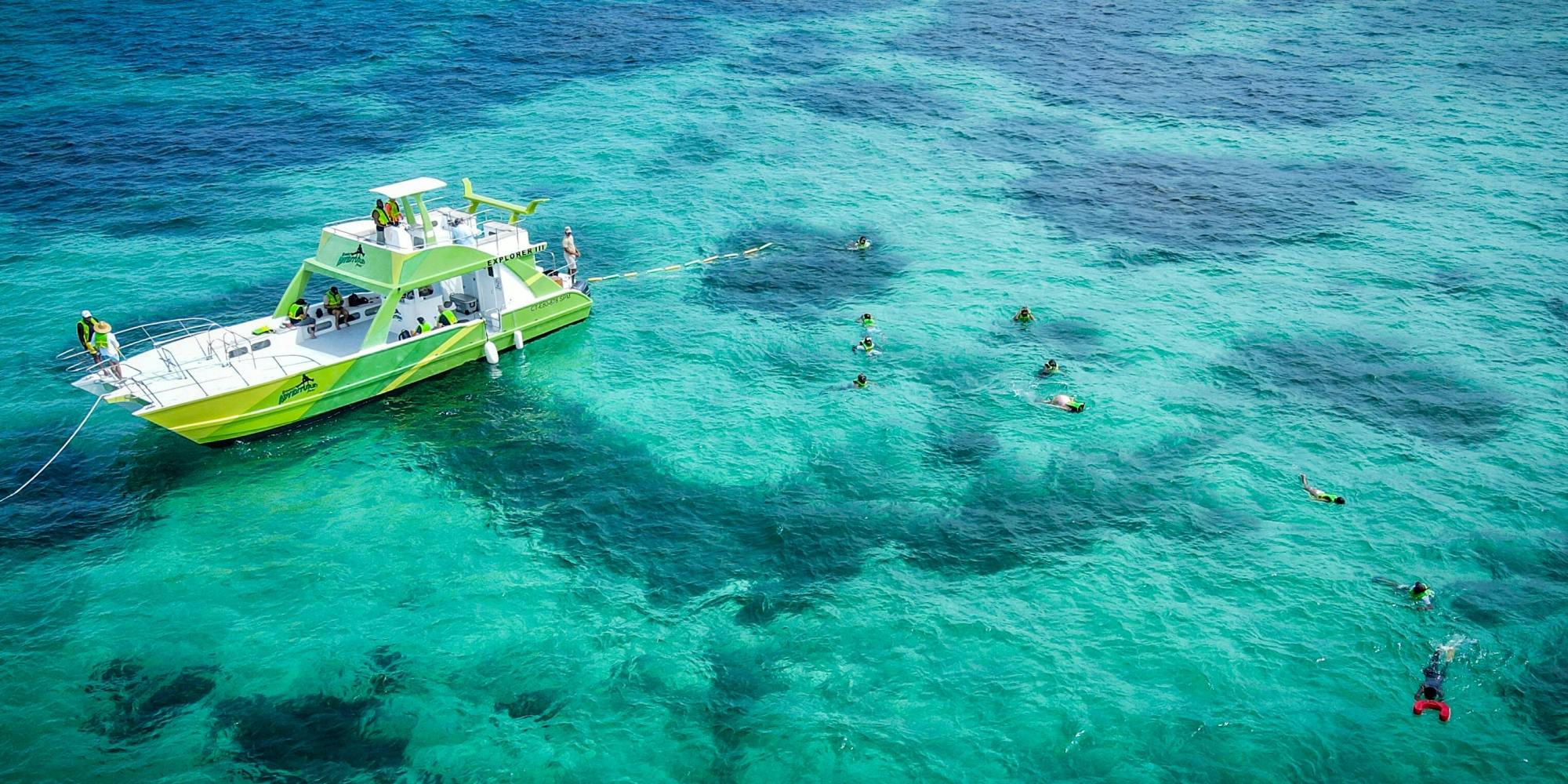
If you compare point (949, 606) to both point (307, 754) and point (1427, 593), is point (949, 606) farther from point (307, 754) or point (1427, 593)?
point (307, 754)

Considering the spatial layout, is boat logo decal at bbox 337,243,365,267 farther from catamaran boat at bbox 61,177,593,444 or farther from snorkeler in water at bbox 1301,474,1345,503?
snorkeler in water at bbox 1301,474,1345,503

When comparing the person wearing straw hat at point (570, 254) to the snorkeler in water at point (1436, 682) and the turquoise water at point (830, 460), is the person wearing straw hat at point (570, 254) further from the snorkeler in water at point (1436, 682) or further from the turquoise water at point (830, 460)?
the snorkeler in water at point (1436, 682)

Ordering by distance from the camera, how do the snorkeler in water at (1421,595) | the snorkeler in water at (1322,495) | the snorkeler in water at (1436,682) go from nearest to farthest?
the snorkeler in water at (1436,682) < the snorkeler in water at (1421,595) < the snorkeler in water at (1322,495)

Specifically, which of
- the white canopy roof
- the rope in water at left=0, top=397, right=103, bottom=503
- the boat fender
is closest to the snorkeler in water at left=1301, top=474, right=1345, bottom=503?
the boat fender

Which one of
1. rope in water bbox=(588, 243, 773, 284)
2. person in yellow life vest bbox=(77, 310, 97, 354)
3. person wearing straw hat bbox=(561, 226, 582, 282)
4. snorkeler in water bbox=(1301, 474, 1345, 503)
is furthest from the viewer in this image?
rope in water bbox=(588, 243, 773, 284)

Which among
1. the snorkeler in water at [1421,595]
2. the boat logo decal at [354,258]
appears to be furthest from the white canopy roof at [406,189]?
the snorkeler in water at [1421,595]

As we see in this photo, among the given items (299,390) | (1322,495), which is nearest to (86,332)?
(299,390)

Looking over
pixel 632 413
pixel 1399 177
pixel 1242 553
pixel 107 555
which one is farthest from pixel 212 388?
pixel 1399 177
